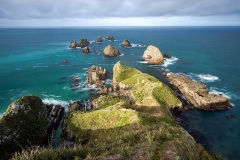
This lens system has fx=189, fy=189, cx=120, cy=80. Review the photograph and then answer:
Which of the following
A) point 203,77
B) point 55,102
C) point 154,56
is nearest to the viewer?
point 55,102

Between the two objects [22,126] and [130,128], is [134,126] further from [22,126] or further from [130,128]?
[22,126]

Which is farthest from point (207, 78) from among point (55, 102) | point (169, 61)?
point (55, 102)

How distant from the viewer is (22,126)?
46.5 meters

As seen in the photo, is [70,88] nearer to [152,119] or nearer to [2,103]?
[2,103]

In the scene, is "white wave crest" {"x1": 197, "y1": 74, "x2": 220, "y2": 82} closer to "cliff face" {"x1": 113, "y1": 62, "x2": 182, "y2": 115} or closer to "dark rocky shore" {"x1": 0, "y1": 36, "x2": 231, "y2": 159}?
"dark rocky shore" {"x1": 0, "y1": 36, "x2": 231, "y2": 159}

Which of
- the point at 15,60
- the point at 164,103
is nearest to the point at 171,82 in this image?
the point at 164,103

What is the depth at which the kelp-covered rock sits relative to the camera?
4253 cm

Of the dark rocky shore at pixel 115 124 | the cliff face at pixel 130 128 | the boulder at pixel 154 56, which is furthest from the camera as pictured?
the boulder at pixel 154 56

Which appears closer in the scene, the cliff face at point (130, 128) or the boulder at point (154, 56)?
the cliff face at point (130, 128)

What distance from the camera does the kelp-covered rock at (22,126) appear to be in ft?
140

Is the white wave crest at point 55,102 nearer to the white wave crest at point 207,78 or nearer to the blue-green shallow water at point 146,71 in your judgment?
the blue-green shallow water at point 146,71

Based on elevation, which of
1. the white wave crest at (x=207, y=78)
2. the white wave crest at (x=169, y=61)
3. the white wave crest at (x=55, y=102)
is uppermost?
the white wave crest at (x=169, y=61)

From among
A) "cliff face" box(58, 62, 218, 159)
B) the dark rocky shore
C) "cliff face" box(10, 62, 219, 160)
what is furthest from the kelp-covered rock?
"cliff face" box(58, 62, 218, 159)

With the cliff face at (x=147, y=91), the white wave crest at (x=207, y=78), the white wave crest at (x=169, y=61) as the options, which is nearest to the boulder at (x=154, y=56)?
the white wave crest at (x=169, y=61)
